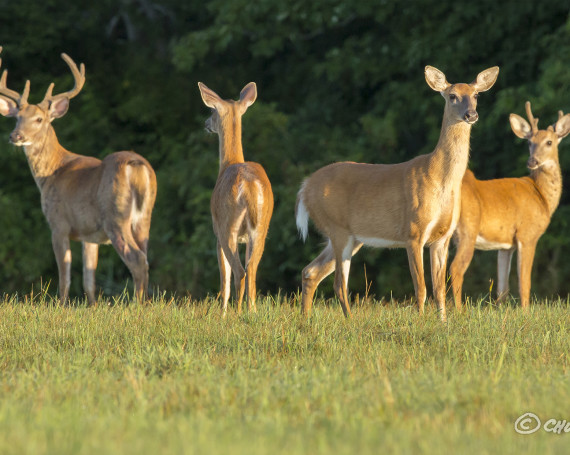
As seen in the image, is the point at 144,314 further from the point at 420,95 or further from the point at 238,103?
the point at 420,95

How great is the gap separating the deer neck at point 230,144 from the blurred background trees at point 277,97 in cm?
357

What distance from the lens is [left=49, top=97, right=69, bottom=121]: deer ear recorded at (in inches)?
433

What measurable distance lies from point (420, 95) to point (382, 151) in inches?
37.6

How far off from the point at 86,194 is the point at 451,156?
13.0 ft

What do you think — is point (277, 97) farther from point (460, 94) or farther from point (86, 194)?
point (460, 94)

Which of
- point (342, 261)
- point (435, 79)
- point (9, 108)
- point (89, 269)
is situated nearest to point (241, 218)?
point (342, 261)

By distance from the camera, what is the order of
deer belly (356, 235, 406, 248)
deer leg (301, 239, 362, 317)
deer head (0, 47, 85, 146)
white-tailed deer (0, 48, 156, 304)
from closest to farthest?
deer belly (356, 235, 406, 248) → deer leg (301, 239, 362, 317) → white-tailed deer (0, 48, 156, 304) → deer head (0, 47, 85, 146)

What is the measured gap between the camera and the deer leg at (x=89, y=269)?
34.4 feet

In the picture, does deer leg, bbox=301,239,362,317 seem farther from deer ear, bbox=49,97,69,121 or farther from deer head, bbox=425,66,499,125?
deer ear, bbox=49,97,69,121

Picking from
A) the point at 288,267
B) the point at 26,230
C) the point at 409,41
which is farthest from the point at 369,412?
the point at 26,230

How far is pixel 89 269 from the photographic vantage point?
10.7 metres

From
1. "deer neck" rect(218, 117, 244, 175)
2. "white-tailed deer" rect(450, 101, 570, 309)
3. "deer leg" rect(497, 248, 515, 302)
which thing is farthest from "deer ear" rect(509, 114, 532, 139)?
"deer neck" rect(218, 117, 244, 175)

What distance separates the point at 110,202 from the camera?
1009 centimetres

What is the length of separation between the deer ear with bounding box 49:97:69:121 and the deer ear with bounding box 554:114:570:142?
5117 millimetres
